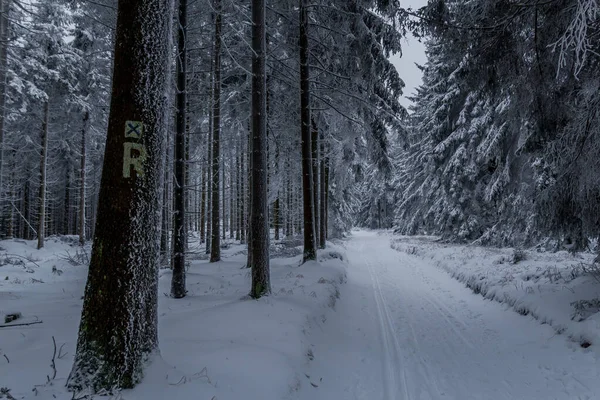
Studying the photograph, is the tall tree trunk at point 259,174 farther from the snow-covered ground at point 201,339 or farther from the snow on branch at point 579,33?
the snow on branch at point 579,33

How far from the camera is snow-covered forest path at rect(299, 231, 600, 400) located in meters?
4.23

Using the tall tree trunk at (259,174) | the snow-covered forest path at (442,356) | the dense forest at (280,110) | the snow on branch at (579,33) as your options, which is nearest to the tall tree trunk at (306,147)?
the dense forest at (280,110)

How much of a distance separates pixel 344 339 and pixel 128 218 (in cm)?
458

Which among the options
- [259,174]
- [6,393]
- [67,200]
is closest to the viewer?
[6,393]

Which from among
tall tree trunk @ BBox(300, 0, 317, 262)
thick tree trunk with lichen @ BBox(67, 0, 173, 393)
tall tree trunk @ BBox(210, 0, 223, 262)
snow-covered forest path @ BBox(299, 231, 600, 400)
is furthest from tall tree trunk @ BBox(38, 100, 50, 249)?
thick tree trunk with lichen @ BBox(67, 0, 173, 393)

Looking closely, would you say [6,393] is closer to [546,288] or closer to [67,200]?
[546,288]

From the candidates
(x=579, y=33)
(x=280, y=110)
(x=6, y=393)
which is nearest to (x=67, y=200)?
(x=280, y=110)

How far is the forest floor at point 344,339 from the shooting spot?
3588 millimetres

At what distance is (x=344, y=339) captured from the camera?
19.8 feet

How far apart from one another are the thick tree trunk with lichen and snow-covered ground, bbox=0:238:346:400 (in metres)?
0.28

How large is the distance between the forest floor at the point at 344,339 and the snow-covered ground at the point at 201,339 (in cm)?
2

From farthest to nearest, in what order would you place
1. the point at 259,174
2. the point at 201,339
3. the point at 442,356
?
the point at 259,174 < the point at 442,356 < the point at 201,339

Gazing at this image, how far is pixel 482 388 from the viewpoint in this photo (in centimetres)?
435

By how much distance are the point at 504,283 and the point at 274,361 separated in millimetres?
6966
